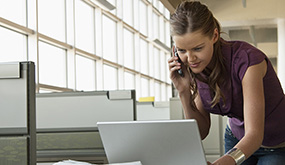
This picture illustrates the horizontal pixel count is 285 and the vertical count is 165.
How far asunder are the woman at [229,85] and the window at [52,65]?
4488 mm

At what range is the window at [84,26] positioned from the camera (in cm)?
725

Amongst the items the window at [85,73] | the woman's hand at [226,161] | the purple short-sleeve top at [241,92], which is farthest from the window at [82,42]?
the woman's hand at [226,161]

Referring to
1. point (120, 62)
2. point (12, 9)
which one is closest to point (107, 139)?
point (12, 9)

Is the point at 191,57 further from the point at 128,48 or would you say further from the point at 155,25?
the point at 155,25

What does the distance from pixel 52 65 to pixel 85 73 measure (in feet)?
4.01

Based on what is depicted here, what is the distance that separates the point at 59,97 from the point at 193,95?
1.20 meters

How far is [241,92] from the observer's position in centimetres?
160

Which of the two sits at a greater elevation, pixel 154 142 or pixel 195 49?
pixel 195 49

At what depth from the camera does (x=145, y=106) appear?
5297 mm

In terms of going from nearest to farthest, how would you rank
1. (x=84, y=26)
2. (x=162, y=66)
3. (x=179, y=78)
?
1. (x=179, y=78)
2. (x=84, y=26)
3. (x=162, y=66)

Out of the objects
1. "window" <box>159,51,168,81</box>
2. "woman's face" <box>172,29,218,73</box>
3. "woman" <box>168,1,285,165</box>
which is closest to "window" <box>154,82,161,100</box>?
"window" <box>159,51,168,81</box>

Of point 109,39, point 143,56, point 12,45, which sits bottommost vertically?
point 12,45

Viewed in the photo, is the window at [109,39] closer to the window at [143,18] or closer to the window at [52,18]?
the window at [52,18]

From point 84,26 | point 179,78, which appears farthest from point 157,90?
point 179,78
